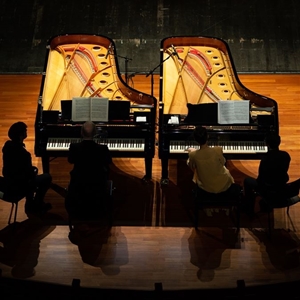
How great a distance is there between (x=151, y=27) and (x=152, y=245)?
16.2 ft

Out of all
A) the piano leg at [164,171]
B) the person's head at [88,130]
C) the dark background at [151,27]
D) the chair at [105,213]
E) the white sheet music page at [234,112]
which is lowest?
the chair at [105,213]

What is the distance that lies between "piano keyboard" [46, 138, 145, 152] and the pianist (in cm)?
84

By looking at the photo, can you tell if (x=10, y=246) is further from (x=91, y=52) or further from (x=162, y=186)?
(x=91, y=52)

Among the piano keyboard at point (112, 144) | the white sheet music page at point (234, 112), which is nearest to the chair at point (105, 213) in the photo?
the piano keyboard at point (112, 144)

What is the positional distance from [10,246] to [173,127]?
93.2 inches

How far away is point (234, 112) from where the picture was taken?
612 cm

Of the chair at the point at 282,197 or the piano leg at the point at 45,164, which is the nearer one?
the chair at the point at 282,197

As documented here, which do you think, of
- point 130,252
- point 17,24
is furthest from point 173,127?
point 17,24

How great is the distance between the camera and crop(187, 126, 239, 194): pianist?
5562 mm

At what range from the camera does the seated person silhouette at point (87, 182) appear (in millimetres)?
5496

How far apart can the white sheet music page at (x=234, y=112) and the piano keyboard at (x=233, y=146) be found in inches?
11.1

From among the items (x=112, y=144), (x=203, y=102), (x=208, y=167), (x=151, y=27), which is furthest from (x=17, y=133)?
(x=151, y=27)

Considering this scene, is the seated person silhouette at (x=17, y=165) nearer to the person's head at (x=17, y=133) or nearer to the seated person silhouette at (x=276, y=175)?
the person's head at (x=17, y=133)

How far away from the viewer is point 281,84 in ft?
27.9
